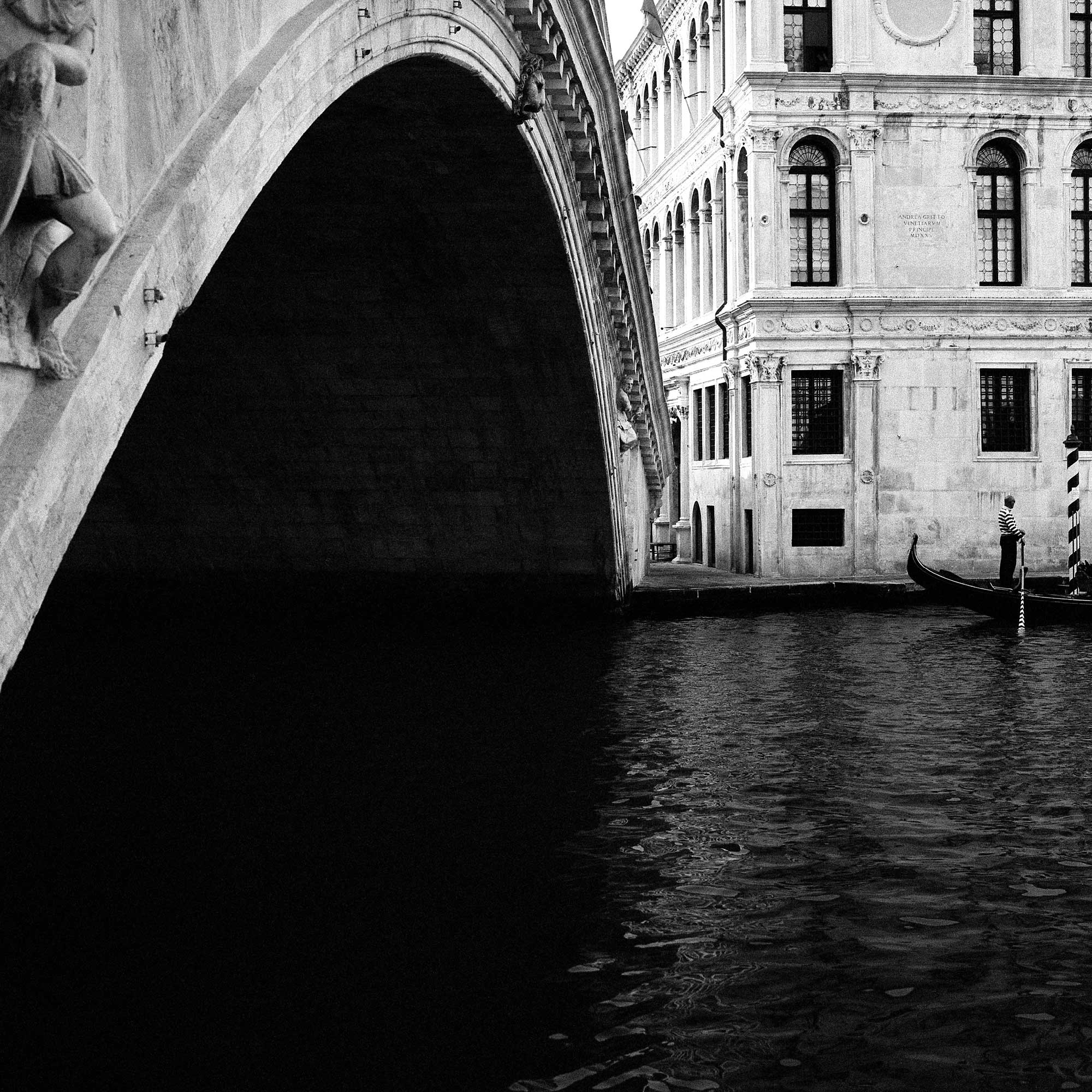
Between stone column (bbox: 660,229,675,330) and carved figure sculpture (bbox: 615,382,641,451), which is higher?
stone column (bbox: 660,229,675,330)

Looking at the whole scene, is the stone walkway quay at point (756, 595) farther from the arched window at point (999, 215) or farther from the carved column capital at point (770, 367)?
the arched window at point (999, 215)

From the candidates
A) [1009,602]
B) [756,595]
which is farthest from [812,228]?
[1009,602]

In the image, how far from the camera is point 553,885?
557 centimetres

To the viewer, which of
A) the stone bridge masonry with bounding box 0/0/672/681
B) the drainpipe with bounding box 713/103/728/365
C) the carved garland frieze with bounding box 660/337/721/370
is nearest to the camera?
the stone bridge masonry with bounding box 0/0/672/681

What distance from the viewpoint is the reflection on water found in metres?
4.04

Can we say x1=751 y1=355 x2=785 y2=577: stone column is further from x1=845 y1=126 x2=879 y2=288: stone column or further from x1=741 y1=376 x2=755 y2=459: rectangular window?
x1=845 y1=126 x2=879 y2=288: stone column

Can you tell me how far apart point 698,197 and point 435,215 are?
12.0 metres

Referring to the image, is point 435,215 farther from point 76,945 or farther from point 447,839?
point 76,945

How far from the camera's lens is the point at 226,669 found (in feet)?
38.7

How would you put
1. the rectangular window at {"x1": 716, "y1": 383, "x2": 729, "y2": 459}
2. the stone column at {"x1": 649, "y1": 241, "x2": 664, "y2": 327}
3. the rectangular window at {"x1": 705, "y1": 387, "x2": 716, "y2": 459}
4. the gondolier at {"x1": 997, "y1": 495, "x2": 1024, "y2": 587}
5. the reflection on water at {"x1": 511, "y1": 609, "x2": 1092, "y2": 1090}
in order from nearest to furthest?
the reflection on water at {"x1": 511, "y1": 609, "x2": 1092, "y2": 1090} → the gondolier at {"x1": 997, "y1": 495, "x2": 1024, "y2": 587} → the rectangular window at {"x1": 716, "y1": 383, "x2": 729, "y2": 459} → the rectangular window at {"x1": 705, "y1": 387, "x2": 716, "y2": 459} → the stone column at {"x1": 649, "y1": 241, "x2": 664, "y2": 327}

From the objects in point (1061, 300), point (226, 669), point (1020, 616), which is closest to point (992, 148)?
point (1061, 300)

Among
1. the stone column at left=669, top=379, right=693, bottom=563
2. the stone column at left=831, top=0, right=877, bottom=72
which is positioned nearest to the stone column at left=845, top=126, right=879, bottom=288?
the stone column at left=831, top=0, right=877, bottom=72

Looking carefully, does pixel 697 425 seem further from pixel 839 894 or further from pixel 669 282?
pixel 839 894

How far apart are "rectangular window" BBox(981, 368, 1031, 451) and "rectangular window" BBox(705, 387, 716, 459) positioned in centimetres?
371
